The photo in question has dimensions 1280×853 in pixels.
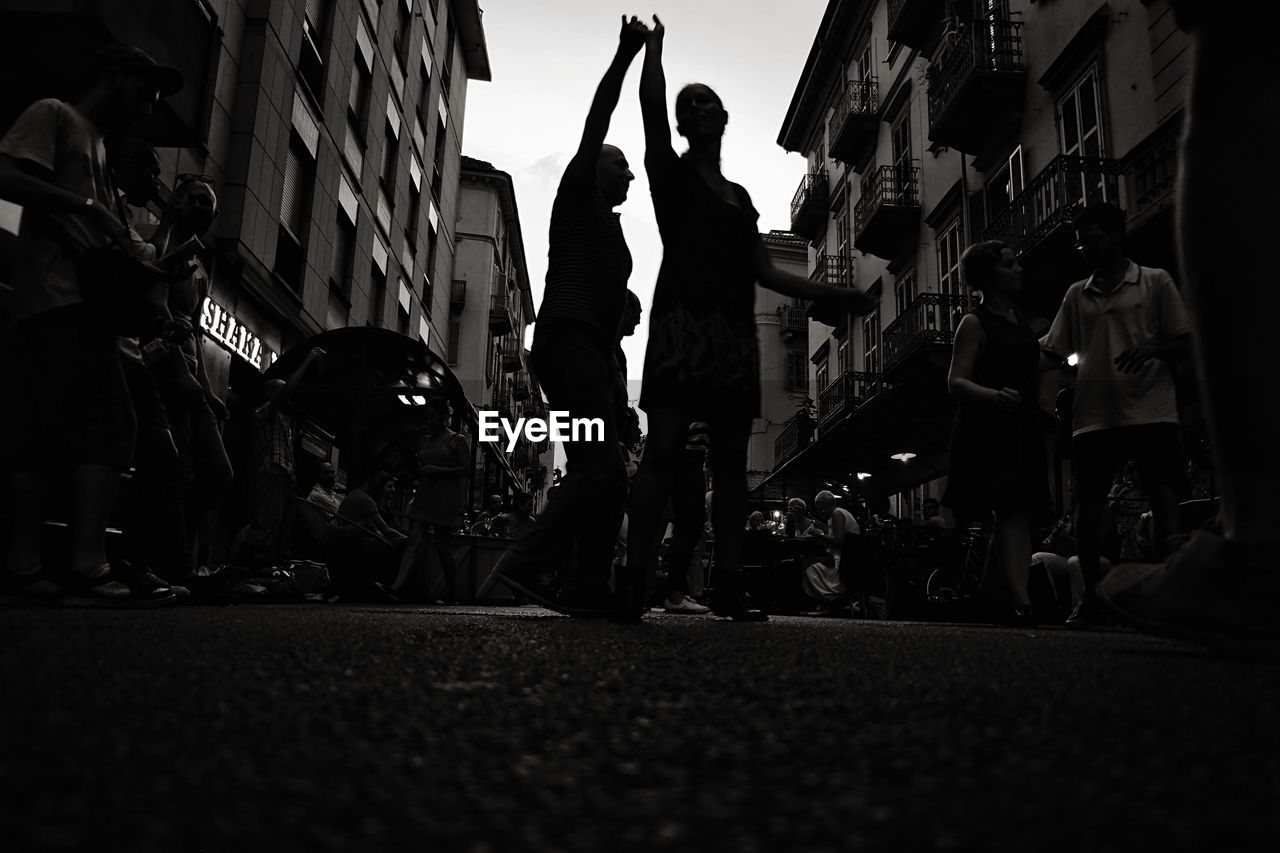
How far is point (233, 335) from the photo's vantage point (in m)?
12.2

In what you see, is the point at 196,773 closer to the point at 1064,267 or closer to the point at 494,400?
the point at 1064,267

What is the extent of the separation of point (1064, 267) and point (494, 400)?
27.9 meters

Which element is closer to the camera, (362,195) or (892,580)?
(892,580)

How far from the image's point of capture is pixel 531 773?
1.90ft

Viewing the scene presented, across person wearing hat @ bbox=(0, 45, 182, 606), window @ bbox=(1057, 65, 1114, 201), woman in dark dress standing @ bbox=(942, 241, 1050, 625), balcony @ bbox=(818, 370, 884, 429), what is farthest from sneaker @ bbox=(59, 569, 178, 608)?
balcony @ bbox=(818, 370, 884, 429)

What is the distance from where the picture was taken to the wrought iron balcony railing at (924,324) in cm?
1511

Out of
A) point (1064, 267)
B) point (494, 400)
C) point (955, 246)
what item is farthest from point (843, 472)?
point (494, 400)

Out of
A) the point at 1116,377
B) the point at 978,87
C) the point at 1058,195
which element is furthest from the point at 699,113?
the point at 978,87

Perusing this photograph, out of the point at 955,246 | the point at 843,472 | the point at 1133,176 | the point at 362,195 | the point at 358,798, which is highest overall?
the point at 362,195

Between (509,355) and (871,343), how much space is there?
22273mm

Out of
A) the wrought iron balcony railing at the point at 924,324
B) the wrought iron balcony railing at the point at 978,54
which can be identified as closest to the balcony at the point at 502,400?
the wrought iron balcony railing at the point at 924,324

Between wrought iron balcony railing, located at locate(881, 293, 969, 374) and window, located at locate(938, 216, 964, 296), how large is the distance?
0.50 m

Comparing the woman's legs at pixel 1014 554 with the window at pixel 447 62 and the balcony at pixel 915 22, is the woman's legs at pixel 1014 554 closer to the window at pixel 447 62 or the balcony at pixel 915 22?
the balcony at pixel 915 22

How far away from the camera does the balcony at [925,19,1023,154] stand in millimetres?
14125
